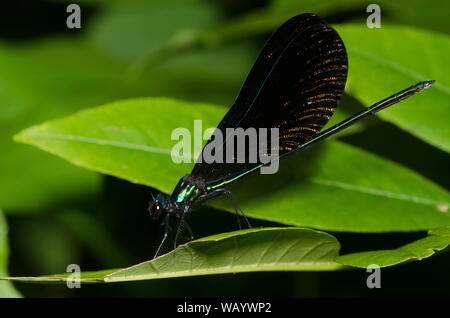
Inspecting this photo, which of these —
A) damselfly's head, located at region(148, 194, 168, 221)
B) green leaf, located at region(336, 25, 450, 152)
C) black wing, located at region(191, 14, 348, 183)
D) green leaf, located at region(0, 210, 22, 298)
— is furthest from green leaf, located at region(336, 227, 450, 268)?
green leaf, located at region(0, 210, 22, 298)

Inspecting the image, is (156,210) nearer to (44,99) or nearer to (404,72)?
(404,72)

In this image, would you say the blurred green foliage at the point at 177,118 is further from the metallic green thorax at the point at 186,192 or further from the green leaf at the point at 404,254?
the green leaf at the point at 404,254

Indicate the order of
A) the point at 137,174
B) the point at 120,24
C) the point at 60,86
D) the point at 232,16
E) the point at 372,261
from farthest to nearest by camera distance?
the point at 120,24
the point at 232,16
the point at 60,86
the point at 137,174
the point at 372,261

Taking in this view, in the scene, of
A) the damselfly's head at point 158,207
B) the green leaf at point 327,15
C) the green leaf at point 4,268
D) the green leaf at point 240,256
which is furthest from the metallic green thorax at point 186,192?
the green leaf at point 327,15

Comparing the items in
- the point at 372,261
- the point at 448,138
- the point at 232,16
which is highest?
the point at 232,16

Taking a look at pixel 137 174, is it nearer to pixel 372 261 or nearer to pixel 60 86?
pixel 372 261

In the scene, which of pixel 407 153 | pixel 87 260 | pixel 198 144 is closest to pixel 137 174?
pixel 198 144

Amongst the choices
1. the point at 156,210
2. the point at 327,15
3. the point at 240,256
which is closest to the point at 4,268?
the point at 156,210
